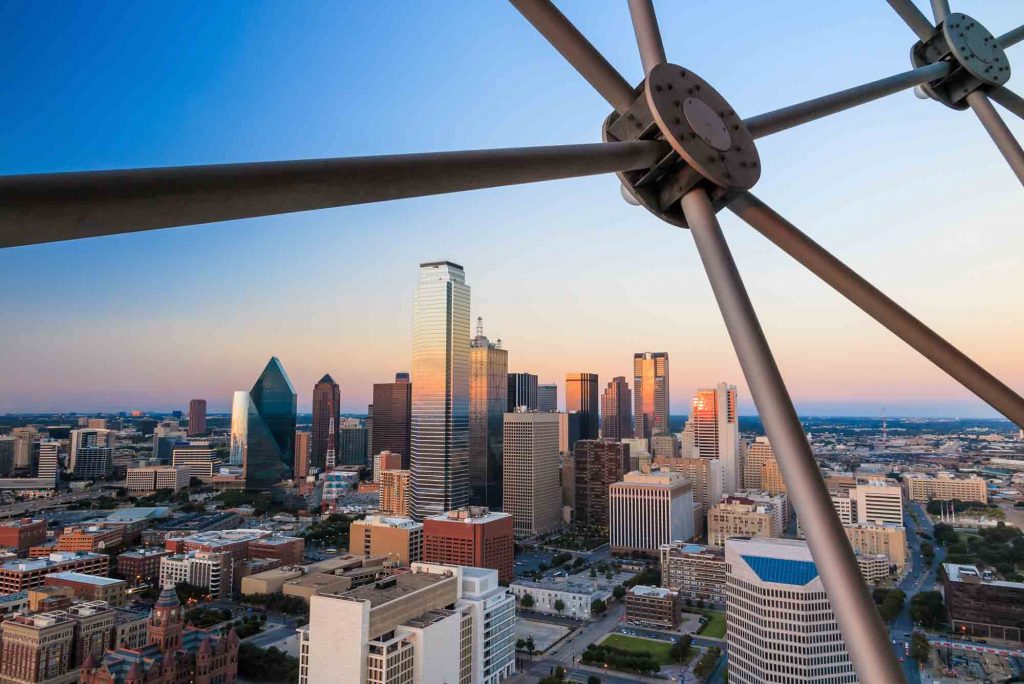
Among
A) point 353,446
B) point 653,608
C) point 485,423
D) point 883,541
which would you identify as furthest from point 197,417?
point 883,541

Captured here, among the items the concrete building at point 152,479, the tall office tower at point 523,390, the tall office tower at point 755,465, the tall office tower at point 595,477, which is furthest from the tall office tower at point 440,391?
the tall office tower at point 755,465

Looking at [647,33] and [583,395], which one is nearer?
[647,33]

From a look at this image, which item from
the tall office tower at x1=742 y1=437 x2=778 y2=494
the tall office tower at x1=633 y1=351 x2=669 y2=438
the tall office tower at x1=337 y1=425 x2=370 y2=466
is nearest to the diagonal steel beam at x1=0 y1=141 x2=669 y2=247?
the tall office tower at x1=742 y1=437 x2=778 y2=494

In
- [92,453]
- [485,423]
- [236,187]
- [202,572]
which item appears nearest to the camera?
[236,187]

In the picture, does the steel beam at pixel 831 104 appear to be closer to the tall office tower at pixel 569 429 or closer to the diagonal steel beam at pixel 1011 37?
the diagonal steel beam at pixel 1011 37

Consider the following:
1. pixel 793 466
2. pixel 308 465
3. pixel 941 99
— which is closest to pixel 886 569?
pixel 941 99

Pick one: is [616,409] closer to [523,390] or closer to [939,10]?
[523,390]

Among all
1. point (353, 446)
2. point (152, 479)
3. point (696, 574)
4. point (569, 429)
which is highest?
point (569, 429)

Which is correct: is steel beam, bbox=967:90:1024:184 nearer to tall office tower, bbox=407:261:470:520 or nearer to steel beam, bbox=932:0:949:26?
steel beam, bbox=932:0:949:26
